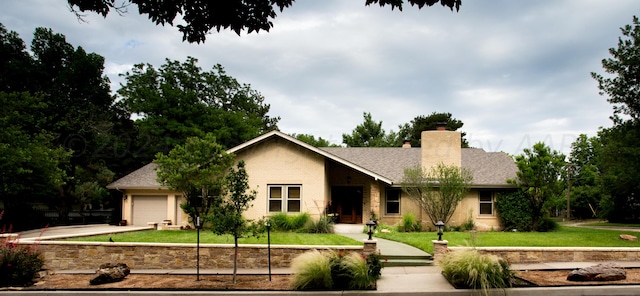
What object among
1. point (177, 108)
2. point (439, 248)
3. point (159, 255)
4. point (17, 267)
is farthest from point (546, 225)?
point (177, 108)

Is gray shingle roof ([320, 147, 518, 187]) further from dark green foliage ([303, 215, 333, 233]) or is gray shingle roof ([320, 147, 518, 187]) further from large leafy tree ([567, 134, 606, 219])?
large leafy tree ([567, 134, 606, 219])

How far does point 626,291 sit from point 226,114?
3243 cm

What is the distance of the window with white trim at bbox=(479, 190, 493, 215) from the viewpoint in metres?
22.3

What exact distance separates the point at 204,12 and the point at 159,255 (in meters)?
7.63

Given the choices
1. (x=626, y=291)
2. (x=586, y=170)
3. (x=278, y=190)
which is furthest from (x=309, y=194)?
(x=586, y=170)

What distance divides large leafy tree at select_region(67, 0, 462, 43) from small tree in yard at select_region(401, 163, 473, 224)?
1509 cm

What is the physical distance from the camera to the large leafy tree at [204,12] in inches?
272

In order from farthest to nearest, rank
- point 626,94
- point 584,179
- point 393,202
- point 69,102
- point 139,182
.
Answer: point 584,179 < point 69,102 < point 139,182 < point 393,202 < point 626,94

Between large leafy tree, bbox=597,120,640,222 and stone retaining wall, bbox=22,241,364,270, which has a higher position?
large leafy tree, bbox=597,120,640,222

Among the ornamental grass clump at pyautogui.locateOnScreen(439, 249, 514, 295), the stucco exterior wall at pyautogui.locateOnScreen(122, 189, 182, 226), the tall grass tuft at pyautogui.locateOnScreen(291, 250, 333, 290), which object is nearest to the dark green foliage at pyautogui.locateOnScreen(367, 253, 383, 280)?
the tall grass tuft at pyautogui.locateOnScreen(291, 250, 333, 290)

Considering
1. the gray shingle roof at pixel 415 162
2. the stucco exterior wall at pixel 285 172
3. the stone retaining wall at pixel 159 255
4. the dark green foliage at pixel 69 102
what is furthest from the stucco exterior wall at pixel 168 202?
the stone retaining wall at pixel 159 255

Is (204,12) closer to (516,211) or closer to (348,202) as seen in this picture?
(348,202)

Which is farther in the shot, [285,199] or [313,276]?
[285,199]

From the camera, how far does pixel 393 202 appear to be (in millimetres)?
23078
